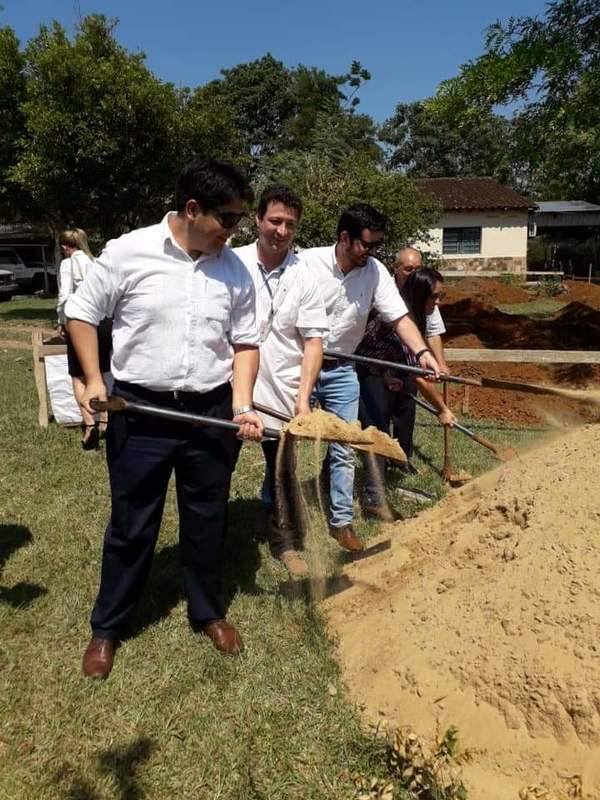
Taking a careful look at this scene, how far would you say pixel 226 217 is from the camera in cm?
264

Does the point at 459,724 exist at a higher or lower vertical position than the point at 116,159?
lower

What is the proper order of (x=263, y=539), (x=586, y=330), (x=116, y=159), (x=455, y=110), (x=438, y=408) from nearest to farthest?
(x=263, y=539)
(x=438, y=408)
(x=455, y=110)
(x=586, y=330)
(x=116, y=159)

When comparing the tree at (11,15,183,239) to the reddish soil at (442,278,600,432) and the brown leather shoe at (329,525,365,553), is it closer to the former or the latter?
the reddish soil at (442,278,600,432)

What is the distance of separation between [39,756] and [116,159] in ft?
46.9

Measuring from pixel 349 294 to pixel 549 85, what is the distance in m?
6.68

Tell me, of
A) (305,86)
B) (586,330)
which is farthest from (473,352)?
(305,86)

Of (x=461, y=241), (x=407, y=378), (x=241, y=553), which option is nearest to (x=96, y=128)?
(x=407, y=378)

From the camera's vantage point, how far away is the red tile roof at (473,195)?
2877 cm

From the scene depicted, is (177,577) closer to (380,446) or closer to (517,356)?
(380,446)

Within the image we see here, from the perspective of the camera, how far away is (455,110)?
9.48m

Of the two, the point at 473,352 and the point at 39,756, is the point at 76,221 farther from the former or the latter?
the point at 39,756

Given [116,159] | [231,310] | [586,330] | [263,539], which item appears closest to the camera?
[231,310]

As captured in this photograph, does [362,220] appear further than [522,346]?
No

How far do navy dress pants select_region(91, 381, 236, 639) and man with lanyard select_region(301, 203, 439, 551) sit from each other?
3.71 feet
